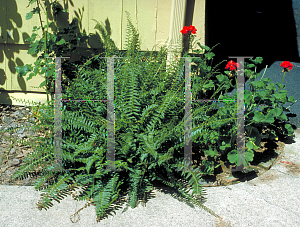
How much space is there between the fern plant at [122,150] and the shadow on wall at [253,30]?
2.27m

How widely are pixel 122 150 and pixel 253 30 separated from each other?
472cm

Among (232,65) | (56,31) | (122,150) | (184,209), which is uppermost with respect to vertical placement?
(56,31)

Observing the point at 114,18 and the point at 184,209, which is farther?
the point at 114,18

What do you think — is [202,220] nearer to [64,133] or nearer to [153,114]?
[153,114]

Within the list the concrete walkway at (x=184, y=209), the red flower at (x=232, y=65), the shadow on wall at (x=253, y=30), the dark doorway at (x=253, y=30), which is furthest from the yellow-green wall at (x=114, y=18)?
the concrete walkway at (x=184, y=209)

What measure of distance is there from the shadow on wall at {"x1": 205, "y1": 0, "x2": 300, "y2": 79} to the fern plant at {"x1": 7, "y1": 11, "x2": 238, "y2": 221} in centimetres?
227

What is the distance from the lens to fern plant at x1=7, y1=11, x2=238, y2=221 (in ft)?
5.99

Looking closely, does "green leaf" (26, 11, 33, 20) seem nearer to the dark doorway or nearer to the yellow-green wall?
the yellow-green wall

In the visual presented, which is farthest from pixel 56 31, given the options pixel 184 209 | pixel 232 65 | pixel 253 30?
pixel 253 30

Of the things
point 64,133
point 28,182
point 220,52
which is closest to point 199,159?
point 64,133

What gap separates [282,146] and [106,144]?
1.68 m

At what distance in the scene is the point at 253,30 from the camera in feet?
18.0

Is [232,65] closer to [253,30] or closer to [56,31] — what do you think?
[56,31]

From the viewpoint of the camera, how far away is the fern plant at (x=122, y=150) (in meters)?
1.83
